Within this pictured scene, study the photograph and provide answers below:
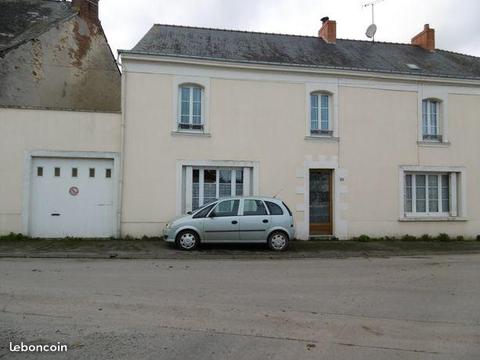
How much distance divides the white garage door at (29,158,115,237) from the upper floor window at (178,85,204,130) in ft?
8.61

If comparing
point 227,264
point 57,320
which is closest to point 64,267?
point 227,264

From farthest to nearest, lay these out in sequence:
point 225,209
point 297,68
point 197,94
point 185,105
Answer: point 297,68
point 197,94
point 185,105
point 225,209

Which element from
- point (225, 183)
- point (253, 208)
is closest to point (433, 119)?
point (225, 183)

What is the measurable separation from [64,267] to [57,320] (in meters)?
4.08

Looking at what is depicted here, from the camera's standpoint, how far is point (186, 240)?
1188 cm

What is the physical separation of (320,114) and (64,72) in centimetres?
990

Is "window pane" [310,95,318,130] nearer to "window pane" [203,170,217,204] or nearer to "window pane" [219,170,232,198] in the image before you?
"window pane" [219,170,232,198]

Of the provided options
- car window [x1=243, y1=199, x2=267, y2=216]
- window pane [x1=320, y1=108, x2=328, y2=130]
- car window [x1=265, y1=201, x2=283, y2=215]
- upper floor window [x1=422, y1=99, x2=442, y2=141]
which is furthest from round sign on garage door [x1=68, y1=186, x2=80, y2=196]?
upper floor window [x1=422, y1=99, x2=442, y2=141]

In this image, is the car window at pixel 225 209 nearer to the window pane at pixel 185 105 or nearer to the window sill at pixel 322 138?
the window pane at pixel 185 105

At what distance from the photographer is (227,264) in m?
10.3

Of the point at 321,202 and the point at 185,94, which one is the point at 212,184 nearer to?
the point at 185,94

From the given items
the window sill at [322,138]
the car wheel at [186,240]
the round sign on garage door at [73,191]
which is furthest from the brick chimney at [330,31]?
the round sign on garage door at [73,191]

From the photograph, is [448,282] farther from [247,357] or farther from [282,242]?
[247,357]

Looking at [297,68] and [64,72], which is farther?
[64,72]
